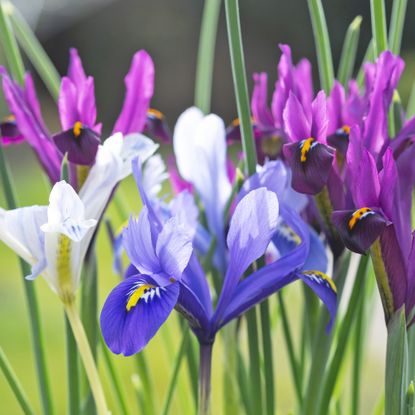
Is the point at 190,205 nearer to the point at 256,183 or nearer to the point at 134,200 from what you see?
the point at 256,183

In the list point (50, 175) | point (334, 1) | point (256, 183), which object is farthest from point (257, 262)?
point (334, 1)

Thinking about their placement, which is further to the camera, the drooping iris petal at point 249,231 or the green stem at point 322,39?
the green stem at point 322,39

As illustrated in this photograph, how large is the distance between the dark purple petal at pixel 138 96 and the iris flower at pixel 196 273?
88 mm

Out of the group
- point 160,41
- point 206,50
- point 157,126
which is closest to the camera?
point 157,126

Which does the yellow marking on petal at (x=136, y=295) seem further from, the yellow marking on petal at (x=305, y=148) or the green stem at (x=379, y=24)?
the green stem at (x=379, y=24)

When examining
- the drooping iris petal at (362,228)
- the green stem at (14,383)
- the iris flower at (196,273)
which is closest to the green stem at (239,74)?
the iris flower at (196,273)

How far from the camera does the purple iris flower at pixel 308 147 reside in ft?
1.63

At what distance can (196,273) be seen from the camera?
54 centimetres

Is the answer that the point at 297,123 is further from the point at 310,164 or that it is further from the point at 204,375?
the point at 204,375

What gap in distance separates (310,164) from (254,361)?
20 cm

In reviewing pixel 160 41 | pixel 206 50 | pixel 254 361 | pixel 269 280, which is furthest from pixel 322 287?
pixel 160 41

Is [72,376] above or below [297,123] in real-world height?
below

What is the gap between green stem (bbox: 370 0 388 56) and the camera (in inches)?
23.8

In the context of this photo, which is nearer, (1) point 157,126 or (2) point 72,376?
(2) point 72,376
